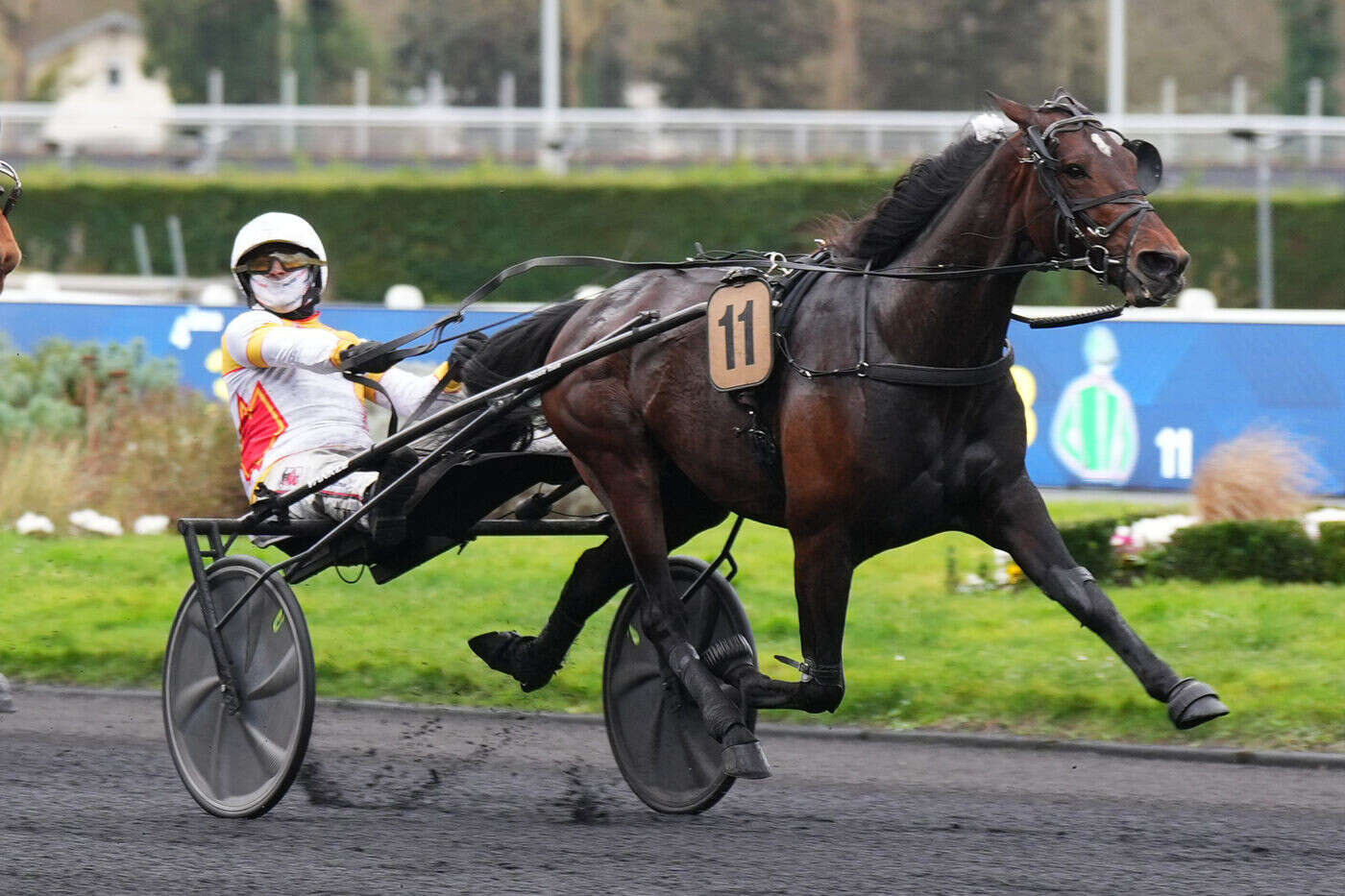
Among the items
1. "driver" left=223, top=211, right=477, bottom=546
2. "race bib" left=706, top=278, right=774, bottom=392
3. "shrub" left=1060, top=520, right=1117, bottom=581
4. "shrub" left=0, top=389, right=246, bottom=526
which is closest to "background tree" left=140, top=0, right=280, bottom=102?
"shrub" left=0, top=389, right=246, bottom=526

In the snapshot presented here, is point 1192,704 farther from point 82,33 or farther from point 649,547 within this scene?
point 82,33

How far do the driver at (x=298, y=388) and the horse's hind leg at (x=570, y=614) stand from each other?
514 millimetres

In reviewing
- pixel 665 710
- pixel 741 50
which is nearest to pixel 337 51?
pixel 741 50

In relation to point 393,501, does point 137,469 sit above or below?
below

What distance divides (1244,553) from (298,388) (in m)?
4.31

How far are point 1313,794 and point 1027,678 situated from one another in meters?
1.51

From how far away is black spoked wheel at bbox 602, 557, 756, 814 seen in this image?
215 inches

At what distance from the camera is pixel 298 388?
582 centimetres

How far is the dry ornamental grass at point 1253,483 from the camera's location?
8.96m

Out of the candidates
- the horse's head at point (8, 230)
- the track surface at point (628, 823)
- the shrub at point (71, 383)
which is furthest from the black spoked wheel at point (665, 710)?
the shrub at point (71, 383)

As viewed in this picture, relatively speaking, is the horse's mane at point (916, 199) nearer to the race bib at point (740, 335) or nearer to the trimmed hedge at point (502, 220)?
the race bib at point (740, 335)

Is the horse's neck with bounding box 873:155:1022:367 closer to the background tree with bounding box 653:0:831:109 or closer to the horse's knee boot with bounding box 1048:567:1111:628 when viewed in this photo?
the horse's knee boot with bounding box 1048:567:1111:628

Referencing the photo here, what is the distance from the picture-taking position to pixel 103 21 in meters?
68.6

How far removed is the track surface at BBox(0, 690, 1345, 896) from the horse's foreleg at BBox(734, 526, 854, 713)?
39cm
